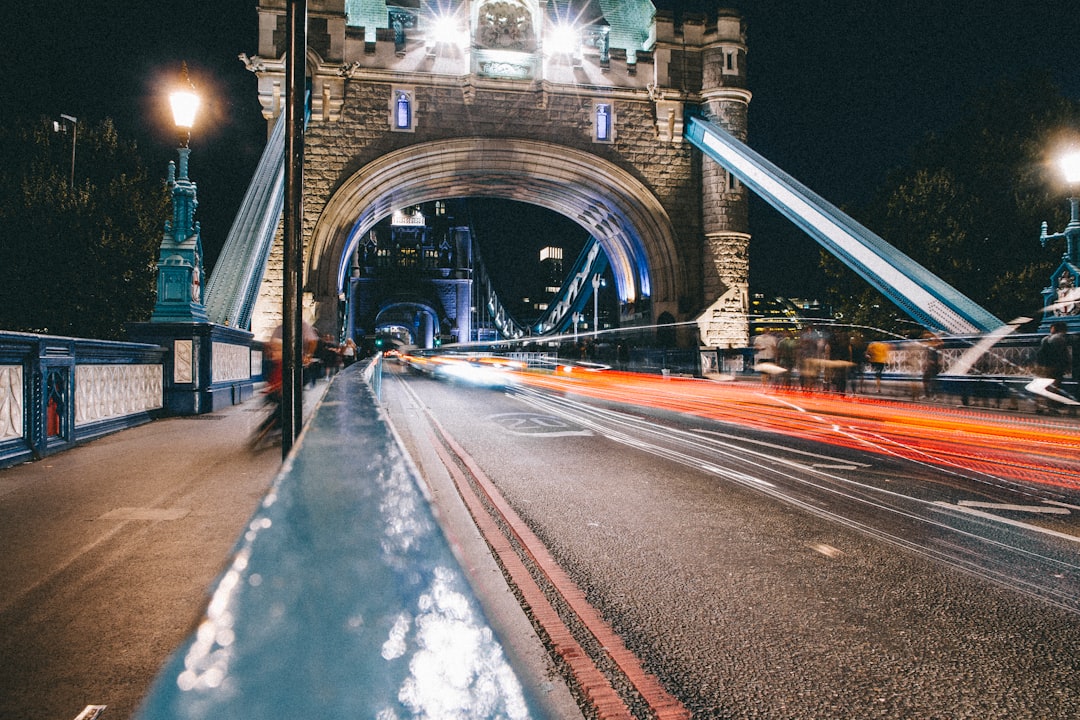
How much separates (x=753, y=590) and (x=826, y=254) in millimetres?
30921

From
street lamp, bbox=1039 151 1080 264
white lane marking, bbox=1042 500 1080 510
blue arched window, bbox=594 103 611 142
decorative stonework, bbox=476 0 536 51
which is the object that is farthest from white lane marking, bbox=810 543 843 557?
decorative stonework, bbox=476 0 536 51

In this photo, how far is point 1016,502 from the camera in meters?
4.52

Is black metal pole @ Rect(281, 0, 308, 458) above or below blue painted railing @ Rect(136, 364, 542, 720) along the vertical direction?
above

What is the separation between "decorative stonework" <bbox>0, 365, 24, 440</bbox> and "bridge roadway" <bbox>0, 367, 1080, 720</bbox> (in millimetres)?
413

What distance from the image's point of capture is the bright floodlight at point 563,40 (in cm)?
2581

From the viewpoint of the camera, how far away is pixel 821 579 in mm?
2998

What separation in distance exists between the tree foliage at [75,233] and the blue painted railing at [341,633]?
23636 millimetres

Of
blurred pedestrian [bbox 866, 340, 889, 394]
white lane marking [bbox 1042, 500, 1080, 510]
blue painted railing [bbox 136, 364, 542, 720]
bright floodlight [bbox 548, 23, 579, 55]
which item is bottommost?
white lane marking [bbox 1042, 500, 1080, 510]

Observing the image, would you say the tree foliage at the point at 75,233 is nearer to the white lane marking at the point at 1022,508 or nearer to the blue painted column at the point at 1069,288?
the white lane marking at the point at 1022,508

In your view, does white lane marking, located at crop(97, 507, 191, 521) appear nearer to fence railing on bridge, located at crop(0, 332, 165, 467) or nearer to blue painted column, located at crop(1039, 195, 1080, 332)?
fence railing on bridge, located at crop(0, 332, 165, 467)

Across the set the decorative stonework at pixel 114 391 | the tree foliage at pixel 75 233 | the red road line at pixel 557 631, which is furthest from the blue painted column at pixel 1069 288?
the tree foliage at pixel 75 233

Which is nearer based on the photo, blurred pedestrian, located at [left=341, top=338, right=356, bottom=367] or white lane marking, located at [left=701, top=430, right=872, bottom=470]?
white lane marking, located at [left=701, top=430, right=872, bottom=470]

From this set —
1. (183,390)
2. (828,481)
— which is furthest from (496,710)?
(183,390)

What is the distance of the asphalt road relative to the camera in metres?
2.03
